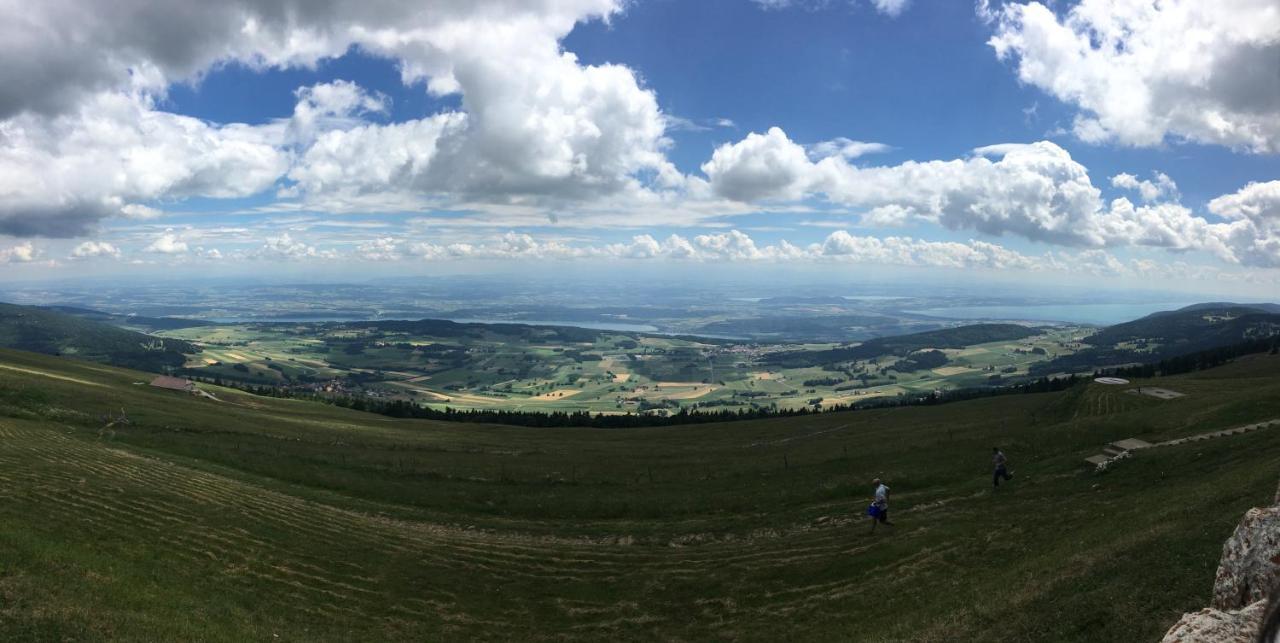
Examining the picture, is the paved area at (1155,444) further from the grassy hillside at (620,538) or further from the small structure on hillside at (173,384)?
the small structure on hillside at (173,384)

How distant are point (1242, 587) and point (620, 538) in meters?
31.0

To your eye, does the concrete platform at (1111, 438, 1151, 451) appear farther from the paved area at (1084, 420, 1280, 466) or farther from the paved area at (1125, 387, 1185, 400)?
the paved area at (1125, 387, 1185, 400)

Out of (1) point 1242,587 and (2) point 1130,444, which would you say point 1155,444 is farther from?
(1) point 1242,587

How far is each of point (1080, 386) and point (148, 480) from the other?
95972 mm

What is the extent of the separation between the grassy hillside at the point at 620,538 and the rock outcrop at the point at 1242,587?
4.56 metres

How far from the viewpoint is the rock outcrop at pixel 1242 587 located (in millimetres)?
9109

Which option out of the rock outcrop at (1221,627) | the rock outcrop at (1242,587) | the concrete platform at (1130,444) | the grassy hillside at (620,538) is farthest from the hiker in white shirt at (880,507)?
the rock outcrop at (1221,627)

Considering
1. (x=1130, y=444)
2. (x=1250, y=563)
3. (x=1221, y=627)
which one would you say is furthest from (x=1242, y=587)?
(x=1130, y=444)

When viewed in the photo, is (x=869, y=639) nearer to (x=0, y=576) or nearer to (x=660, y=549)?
(x=660, y=549)

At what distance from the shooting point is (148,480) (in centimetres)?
3897

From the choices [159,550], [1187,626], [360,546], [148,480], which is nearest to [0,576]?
[159,550]

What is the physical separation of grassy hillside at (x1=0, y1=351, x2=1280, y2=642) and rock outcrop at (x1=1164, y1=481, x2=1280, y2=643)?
15.0 feet

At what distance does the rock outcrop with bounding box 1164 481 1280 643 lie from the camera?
9109 millimetres

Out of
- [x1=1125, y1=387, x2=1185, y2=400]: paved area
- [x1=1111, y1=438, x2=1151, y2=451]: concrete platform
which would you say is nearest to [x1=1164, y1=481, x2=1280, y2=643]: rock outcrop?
[x1=1111, y1=438, x2=1151, y2=451]: concrete platform
